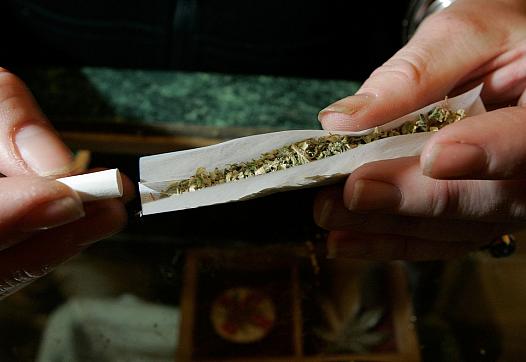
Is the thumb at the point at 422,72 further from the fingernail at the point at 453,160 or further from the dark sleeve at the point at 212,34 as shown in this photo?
the dark sleeve at the point at 212,34

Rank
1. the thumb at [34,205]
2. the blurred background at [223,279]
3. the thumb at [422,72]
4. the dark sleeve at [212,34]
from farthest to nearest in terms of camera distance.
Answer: the dark sleeve at [212,34] < the blurred background at [223,279] < the thumb at [422,72] < the thumb at [34,205]

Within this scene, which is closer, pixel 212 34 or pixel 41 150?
pixel 41 150

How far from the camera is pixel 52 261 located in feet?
1.61

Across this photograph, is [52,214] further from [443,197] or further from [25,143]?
[443,197]

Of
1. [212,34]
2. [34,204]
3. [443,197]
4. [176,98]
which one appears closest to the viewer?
[34,204]

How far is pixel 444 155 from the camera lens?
0.39 meters

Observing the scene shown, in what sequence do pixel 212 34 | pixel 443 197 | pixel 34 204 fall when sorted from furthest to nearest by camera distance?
1. pixel 212 34
2. pixel 443 197
3. pixel 34 204

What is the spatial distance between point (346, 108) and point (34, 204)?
0.95 feet

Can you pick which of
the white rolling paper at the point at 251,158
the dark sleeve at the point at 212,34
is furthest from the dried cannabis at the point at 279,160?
the dark sleeve at the point at 212,34

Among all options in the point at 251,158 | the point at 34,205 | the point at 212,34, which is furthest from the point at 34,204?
the point at 212,34

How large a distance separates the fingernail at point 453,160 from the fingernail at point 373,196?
0.06 meters

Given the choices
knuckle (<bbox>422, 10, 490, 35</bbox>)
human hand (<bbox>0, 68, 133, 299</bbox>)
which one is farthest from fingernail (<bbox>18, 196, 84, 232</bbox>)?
knuckle (<bbox>422, 10, 490, 35</bbox>)

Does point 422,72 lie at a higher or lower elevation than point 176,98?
lower

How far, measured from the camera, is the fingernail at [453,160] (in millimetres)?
395
